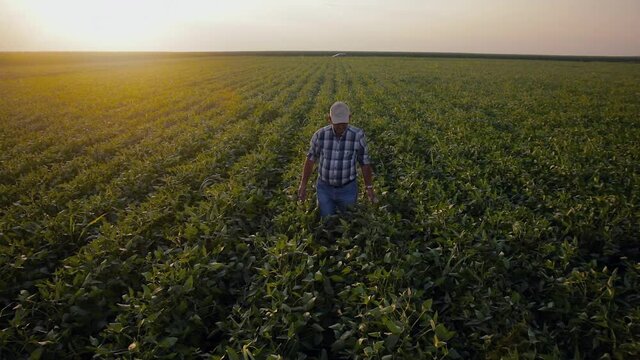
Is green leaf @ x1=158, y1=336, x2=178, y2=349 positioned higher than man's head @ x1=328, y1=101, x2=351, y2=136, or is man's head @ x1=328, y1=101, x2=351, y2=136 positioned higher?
man's head @ x1=328, y1=101, x2=351, y2=136

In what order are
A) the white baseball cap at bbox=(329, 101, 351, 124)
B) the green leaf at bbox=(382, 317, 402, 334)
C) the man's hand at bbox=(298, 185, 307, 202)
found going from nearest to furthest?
the green leaf at bbox=(382, 317, 402, 334)
the white baseball cap at bbox=(329, 101, 351, 124)
the man's hand at bbox=(298, 185, 307, 202)

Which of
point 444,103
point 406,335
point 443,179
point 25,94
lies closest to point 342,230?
point 406,335

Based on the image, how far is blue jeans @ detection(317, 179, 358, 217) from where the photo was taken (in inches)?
211

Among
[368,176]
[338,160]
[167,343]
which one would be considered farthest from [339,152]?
[167,343]

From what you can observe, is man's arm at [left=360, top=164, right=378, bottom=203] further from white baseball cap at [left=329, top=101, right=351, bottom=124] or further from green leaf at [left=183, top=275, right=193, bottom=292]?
green leaf at [left=183, top=275, right=193, bottom=292]

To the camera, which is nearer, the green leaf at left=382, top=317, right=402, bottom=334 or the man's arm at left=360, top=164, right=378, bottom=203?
the green leaf at left=382, top=317, right=402, bottom=334

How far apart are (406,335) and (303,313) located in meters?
0.96

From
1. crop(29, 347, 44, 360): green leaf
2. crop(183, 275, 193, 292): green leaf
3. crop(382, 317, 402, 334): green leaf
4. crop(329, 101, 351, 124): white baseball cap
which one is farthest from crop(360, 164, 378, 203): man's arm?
crop(29, 347, 44, 360): green leaf

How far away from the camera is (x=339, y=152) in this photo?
→ 5086mm

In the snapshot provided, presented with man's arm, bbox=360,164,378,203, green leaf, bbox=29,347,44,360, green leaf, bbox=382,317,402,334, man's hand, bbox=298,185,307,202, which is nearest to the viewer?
green leaf, bbox=382,317,402,334

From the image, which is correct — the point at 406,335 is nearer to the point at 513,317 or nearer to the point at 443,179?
the point at 513,317

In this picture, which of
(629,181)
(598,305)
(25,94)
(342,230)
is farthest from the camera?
(25,94)

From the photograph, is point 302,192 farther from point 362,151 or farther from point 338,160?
point 362,151

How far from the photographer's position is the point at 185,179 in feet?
23.9
